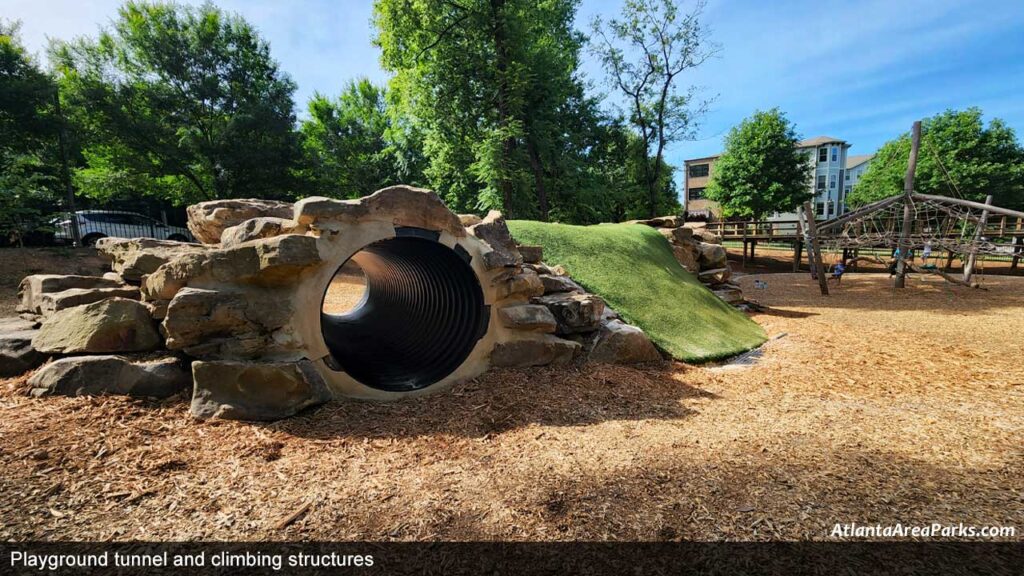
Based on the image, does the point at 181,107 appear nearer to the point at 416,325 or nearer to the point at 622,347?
the point at 416,325

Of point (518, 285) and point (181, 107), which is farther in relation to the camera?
point (181, 107)

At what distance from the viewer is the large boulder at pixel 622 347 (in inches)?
236

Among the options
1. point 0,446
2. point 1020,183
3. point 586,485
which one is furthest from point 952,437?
point 1020,183

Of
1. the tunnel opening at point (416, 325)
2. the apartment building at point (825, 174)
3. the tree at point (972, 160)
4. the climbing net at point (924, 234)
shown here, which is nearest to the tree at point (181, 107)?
the tunnel opening at point (416, 325)

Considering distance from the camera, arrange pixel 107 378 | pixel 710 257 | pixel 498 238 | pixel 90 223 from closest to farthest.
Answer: pixel 107 378
pixel 498 238
pixel 710 257
pixel 90 223

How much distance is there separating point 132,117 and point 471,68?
14.9 m

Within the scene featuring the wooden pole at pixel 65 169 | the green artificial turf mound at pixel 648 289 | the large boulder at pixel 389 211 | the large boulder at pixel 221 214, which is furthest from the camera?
the wooden pole at pixel 65 169

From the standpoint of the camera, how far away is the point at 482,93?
16.9m

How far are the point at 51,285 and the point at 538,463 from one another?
5.94 meters

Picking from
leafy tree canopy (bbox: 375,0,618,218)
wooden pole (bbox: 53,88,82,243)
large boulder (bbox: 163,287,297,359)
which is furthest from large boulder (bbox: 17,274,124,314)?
wooden pole (bbox: 53,88,82,243)

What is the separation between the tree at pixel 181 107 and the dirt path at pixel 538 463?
19.2 m

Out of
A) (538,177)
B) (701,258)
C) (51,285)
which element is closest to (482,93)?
(538,177)

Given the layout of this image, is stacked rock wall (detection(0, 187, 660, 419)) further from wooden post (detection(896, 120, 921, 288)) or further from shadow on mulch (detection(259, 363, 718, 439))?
wooden post (detection(896, 120, 921, 288))

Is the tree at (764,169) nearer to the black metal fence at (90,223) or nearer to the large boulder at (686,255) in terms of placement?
the large boulder at (686,255)
